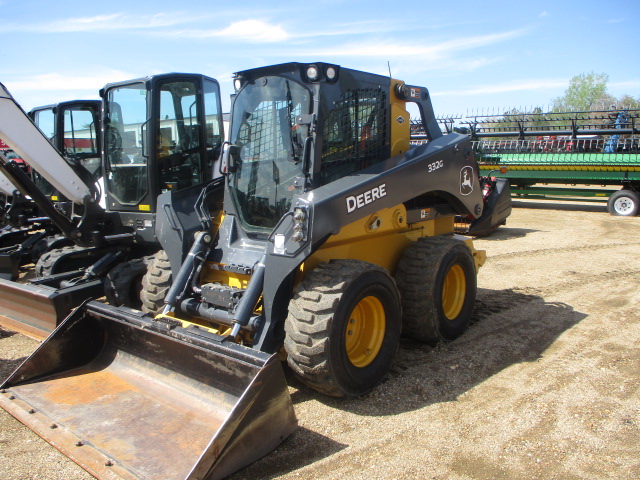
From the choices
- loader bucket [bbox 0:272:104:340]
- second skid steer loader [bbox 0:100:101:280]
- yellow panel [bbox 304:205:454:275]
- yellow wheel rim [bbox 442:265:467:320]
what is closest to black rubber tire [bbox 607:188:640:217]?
yellow wheel rim [bbox 442:265:467:320]

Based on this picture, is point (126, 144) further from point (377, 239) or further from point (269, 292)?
point (269, 292)

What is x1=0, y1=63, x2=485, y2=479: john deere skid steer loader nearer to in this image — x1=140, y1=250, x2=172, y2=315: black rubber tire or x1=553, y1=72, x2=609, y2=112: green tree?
x1=140, y1=250, x2=172, y2=315: black rubber tire

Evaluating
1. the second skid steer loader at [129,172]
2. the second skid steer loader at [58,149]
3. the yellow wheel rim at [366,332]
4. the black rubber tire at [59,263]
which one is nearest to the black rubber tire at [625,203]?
the second skid steer loader at [129,172]

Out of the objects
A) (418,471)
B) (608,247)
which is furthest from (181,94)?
(608,247)

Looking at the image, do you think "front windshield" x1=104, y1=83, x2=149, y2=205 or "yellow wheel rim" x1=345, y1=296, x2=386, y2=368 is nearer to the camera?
"yellow wheel rim" x1=345, y1=296, x2=386, y2=368

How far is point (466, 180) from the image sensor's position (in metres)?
5.36

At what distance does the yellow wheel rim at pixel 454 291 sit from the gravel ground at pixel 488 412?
288 mm

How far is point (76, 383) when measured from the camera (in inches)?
153

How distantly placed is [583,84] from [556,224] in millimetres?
38417

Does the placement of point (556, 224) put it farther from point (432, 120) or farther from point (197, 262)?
point (197, 262)

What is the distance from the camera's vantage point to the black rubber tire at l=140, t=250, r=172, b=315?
471 centimetres

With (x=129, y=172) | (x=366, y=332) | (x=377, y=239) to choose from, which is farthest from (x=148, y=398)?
(x=129, y=172)

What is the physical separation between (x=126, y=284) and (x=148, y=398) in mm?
2513

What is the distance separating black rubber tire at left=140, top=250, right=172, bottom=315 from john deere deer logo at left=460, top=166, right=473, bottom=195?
9.33 ft
